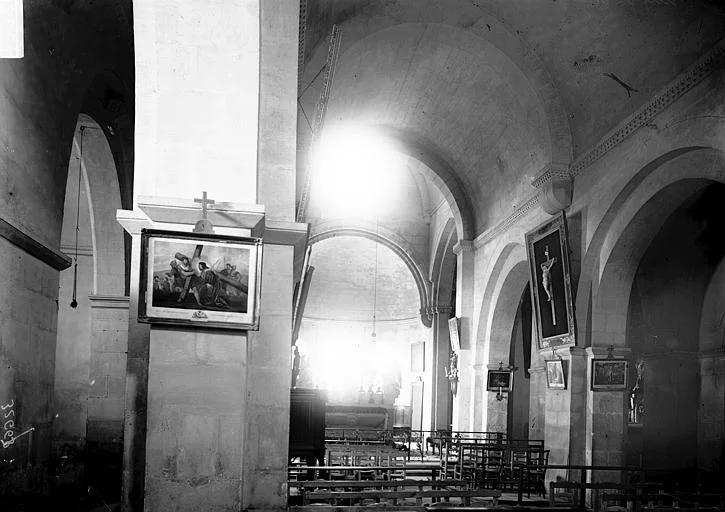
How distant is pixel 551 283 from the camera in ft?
43.7

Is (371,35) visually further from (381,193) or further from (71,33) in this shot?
(381,193)

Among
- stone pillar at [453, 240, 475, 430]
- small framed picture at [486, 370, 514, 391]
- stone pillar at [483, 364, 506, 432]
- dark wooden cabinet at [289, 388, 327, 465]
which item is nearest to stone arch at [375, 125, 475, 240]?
stone pillar at [453, 240, 475, 430]

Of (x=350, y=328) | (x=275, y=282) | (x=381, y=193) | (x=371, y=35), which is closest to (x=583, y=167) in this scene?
(x=371, y=35)

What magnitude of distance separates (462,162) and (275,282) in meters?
12.3

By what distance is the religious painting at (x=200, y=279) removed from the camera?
561 centimetres

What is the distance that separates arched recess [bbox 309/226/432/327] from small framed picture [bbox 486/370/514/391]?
640 centimetres

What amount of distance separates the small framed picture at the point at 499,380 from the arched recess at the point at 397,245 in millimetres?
6398

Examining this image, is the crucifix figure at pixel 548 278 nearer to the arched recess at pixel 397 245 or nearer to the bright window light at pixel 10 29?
the arched recess at pixel 397 245

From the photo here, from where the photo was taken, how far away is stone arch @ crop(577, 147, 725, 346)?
10.3 meters

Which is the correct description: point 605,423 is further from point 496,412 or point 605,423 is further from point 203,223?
point 203,223

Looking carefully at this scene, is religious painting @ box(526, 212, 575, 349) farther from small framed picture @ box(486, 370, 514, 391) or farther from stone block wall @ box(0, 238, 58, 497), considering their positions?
stone block wall @ box(0, 238, 58, 497)

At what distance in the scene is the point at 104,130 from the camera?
36.3 ft

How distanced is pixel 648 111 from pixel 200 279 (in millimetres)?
7801

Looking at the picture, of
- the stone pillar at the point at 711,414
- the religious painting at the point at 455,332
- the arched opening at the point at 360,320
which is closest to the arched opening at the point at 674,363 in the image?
the stone pillar at the point at 711,414
